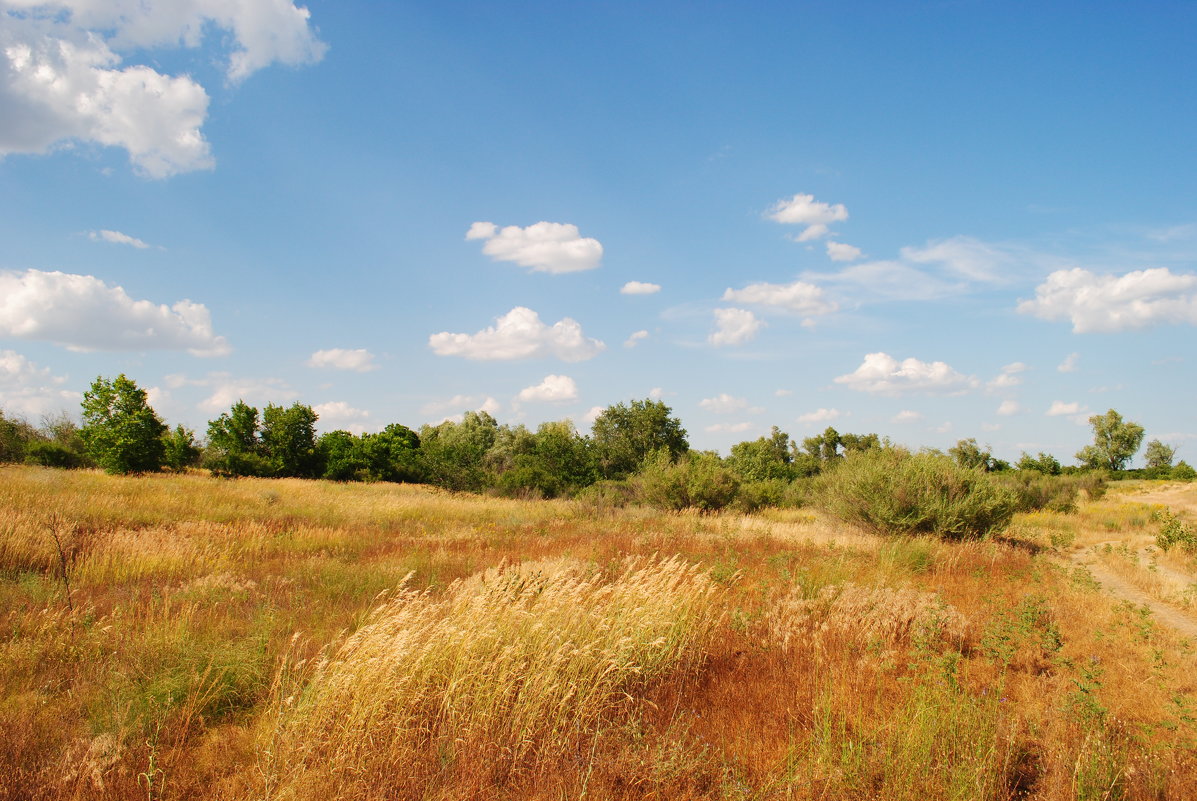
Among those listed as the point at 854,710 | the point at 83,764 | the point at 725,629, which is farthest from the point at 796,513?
the point at 83,764

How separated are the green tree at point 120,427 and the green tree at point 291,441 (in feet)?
38.6

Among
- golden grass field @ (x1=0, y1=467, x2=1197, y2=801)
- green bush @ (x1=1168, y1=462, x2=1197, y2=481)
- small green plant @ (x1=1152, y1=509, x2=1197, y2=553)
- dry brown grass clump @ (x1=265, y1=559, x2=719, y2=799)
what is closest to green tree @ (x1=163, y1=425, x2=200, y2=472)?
golden grass field @ (x1=0, y1=467, x2=1197, y2=801)

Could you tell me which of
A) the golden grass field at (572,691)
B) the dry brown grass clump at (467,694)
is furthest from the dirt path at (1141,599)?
the dry brown grass clump at (467,694)

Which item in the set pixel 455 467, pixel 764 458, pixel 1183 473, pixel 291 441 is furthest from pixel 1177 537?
pixel 1183 473

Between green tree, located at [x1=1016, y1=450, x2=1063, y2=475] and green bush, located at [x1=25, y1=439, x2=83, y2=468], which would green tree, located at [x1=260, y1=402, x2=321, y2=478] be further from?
green tree, located at [x1=1016, y1=450, x2=1063, y2=475]

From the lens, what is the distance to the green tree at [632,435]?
57344 mm

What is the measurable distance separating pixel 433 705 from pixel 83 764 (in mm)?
2107

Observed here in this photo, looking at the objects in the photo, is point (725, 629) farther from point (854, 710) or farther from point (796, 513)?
point (796, 513)

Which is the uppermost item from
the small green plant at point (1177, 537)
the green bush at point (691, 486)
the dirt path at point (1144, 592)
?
the green bush at point (691, 486)

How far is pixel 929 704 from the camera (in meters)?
4.62

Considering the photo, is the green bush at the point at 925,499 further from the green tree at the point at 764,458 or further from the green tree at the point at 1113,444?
the green tree at the point at 1113,444

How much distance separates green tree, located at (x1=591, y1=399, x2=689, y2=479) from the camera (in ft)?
188

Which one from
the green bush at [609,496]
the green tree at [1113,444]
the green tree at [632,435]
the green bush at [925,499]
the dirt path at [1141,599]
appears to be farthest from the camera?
the green tree at [1113,444]

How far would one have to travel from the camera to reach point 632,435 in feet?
193
